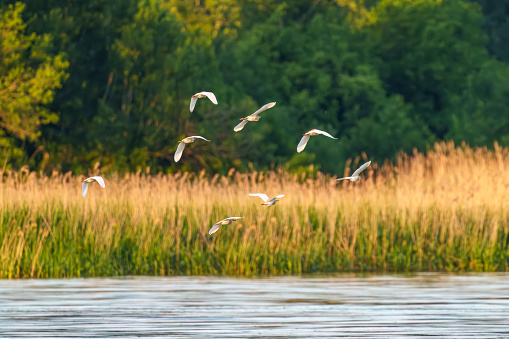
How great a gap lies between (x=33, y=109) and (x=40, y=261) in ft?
45.4

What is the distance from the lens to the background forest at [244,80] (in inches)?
1309

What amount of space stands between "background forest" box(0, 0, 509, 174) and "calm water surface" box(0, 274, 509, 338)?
14.8 metres

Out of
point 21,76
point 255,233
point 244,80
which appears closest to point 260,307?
point 255,233

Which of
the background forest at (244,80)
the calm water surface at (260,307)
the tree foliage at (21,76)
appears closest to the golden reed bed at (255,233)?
the calm water surface at (260,307)

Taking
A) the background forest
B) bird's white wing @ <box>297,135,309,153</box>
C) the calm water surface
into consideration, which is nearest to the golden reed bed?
the calm water surface

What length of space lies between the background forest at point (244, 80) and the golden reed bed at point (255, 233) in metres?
11.4

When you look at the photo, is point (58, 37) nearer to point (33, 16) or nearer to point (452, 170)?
point (33, 16)

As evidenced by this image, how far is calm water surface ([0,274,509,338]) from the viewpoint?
1223cm

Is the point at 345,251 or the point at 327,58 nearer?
the point at 345,251

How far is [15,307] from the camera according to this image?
1430cm

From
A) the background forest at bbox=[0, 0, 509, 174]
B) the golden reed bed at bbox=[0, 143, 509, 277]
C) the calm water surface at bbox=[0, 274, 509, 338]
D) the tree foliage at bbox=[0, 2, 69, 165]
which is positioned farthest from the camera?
the background forest at bbox=[0, 0, 509, 174]

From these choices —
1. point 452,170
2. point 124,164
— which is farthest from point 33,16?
point 452,170

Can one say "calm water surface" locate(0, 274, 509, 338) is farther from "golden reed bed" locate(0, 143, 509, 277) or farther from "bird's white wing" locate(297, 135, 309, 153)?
"bird's white wing" locate(297, 135, 309, 153)

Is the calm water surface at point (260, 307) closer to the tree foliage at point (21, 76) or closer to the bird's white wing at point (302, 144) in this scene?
→ the bird's white wing at point (302, 144)
